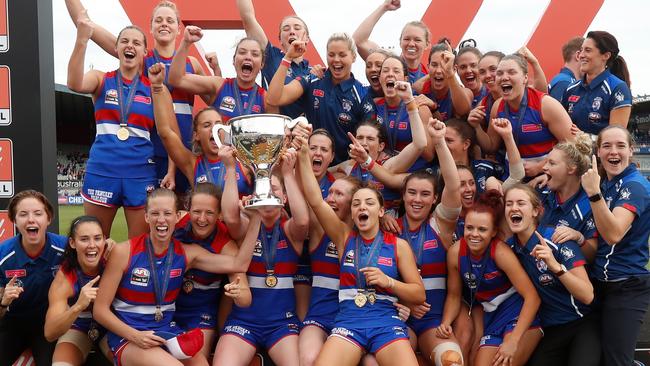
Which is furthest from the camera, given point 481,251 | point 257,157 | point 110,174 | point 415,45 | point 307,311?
point 415,45

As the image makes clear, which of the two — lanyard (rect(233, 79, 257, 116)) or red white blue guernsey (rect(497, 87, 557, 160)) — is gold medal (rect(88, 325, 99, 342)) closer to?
lanyard (rect(233, 79, 257, 116))

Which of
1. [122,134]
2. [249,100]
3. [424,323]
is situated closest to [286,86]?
[249,100]

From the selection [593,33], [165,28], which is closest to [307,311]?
[165,28]

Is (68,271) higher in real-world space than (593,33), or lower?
lower

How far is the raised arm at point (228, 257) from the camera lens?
142 inches

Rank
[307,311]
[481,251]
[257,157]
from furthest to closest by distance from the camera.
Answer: [307,311]
[481,251]
[257,157]

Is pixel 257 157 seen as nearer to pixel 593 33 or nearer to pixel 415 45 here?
pixel 415 45

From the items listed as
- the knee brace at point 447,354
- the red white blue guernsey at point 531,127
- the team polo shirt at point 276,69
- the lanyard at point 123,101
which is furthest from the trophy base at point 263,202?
the red white blue guernsey at point 531,127

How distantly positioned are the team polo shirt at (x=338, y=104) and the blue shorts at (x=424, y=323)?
161cm

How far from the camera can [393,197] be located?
4.35m

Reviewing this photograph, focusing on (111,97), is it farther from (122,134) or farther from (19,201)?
(19,201)

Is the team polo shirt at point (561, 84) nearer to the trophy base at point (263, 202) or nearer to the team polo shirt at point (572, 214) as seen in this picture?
the team polo shirt at point (572, 214)

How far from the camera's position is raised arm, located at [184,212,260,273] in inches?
142

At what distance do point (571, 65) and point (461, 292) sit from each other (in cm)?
275
